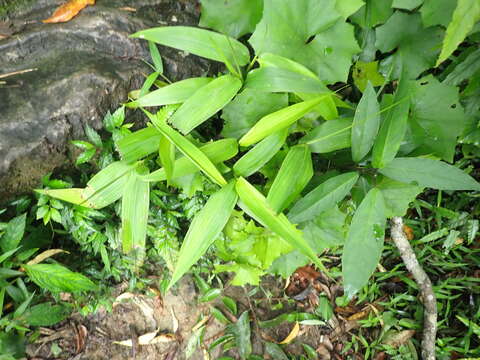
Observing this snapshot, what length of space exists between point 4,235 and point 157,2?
1.21m

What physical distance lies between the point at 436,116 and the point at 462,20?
0.44 metres

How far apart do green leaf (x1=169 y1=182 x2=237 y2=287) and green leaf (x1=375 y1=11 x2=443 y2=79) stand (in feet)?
2.85

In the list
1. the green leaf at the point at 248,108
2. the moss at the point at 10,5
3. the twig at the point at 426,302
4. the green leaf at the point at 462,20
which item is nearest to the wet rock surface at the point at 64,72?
the moss at the point at 10,5

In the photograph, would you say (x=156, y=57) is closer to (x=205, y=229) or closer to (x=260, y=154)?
(x=260, y=154)

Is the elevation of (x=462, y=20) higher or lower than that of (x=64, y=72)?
higher

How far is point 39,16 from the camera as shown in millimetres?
1644

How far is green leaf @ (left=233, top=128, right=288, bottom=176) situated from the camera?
1.24 m

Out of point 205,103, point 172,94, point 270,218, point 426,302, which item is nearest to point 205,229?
point 270,218

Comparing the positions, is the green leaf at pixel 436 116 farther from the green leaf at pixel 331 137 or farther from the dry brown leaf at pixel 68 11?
the dry brown leaf at pixel 68 11

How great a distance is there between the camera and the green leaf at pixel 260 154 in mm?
1237

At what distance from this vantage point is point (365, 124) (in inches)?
47.4

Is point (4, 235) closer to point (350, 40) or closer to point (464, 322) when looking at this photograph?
point (350, 40)

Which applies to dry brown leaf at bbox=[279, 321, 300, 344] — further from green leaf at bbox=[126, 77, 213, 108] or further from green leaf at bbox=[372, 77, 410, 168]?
green leaf at bbox=[126, 77, 213, 108]

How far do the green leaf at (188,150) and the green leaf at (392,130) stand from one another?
51 cm
